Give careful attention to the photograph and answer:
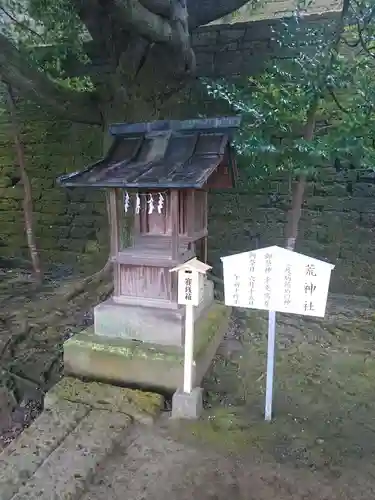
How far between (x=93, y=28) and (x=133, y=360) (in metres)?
3.77

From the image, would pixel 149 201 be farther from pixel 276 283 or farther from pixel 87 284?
pixel 87 284

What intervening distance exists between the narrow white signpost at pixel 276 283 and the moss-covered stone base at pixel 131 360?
72 cm

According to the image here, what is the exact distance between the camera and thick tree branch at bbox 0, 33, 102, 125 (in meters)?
4.21

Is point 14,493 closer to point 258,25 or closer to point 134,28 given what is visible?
point 134,28

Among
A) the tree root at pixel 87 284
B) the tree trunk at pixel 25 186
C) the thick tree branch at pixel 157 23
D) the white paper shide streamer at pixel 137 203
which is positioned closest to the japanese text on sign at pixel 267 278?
the white paper shide streamer at pixel 137 203

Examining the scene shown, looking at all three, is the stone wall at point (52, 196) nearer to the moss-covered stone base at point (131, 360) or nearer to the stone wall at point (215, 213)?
the stone wall at point (215, 213)

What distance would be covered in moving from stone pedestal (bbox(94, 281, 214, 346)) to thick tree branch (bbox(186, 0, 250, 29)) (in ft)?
12.4

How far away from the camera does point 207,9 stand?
17.0 ft

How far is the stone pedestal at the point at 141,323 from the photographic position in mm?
3441

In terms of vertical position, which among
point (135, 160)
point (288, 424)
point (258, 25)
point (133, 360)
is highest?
point (258, 25)

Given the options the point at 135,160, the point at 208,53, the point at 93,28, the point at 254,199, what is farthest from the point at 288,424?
the point at 208,53

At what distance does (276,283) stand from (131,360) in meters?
1.37

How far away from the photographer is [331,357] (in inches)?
160

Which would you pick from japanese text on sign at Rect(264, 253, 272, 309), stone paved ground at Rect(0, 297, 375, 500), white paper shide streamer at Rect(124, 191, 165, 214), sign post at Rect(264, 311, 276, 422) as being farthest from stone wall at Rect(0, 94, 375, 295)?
stone paved ground at Rect(0, 297, 375, 500)
